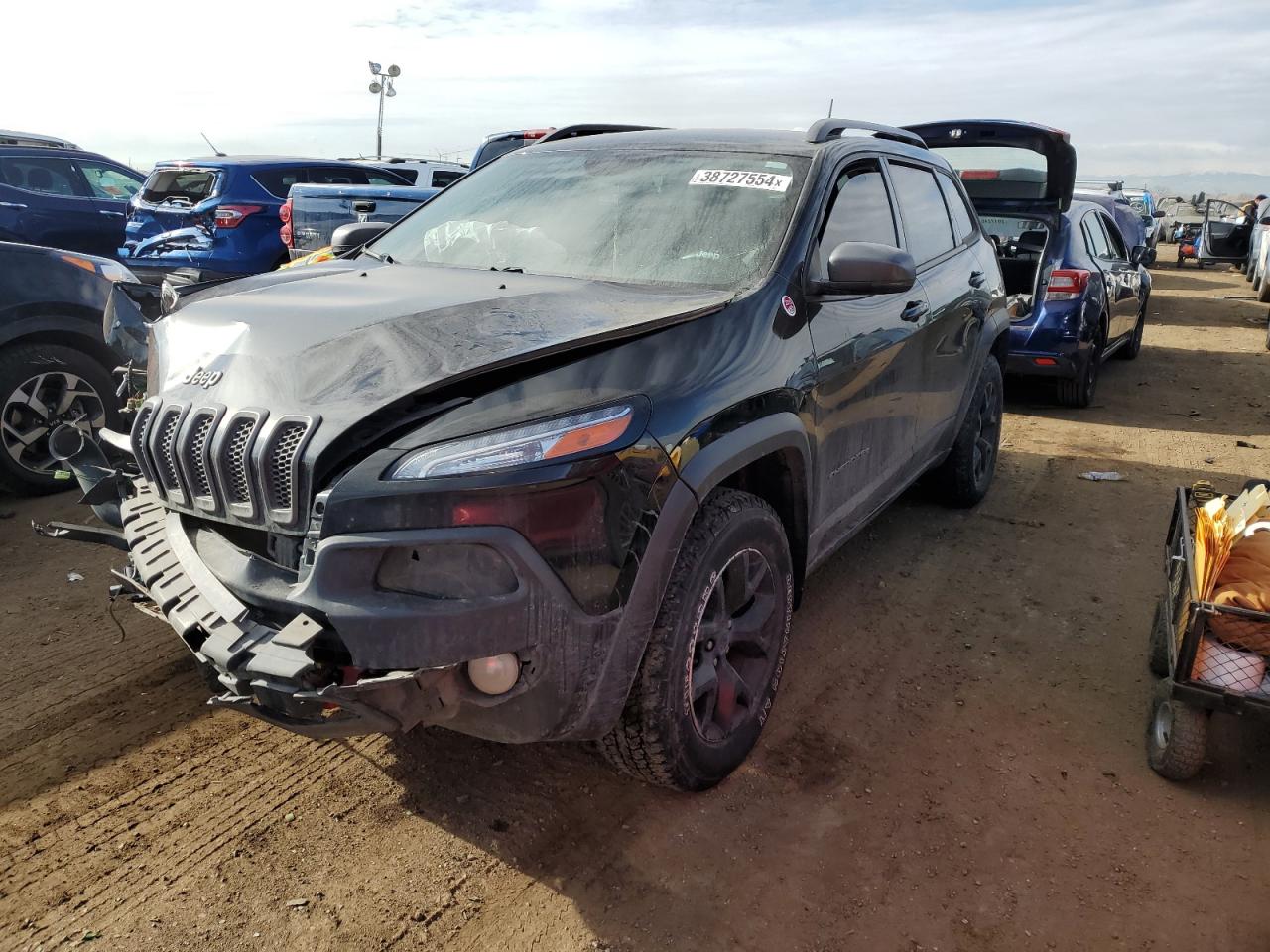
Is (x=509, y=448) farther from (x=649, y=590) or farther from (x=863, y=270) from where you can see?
(x=863, y=270)

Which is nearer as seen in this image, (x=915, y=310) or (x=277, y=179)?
(x=915, y=310)

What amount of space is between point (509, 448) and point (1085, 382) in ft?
24.0

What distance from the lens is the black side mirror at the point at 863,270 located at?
299cm

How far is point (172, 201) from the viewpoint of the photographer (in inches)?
Answer: 385

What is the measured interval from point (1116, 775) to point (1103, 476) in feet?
12.1

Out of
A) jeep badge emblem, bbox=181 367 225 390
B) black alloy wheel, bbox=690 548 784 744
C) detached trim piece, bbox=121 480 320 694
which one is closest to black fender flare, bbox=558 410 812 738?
black alloy wheel, bbox=690 548 784 744

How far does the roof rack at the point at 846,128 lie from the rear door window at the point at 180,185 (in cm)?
758

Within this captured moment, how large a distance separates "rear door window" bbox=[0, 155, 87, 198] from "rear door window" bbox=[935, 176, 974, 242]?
9.85 m

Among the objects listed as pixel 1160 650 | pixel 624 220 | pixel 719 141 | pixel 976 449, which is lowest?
pixel 1160 650

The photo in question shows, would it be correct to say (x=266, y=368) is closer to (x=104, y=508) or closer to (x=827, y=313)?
(x=104, y=508)

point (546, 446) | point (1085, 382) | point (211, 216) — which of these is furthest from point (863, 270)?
point (211, 216)

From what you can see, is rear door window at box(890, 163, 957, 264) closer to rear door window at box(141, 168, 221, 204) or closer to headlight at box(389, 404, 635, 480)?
headlight at box(389, 404, 635, 480)

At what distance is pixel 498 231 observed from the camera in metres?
3.52

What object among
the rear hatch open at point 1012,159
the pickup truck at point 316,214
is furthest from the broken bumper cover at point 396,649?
the pickup truck at point 316,214
